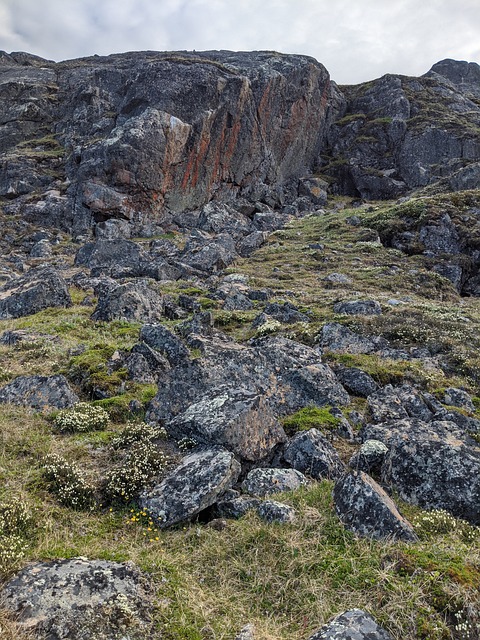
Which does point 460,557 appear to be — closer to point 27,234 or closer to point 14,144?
point 27,234

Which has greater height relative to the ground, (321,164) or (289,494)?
(321,164)

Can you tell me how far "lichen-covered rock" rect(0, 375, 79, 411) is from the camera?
859 cm

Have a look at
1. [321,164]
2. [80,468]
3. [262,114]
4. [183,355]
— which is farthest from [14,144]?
[80,468]

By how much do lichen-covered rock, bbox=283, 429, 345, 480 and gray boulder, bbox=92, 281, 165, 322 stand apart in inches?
411

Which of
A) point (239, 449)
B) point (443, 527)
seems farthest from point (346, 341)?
point (443, 527)

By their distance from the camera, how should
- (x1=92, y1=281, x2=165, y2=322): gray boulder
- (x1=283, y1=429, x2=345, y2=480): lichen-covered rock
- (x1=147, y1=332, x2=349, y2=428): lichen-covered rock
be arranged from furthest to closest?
(x1=92, y1=281, x2=165, y2=322): gray boulder
(x1=147, y1=332, x2=349, y2=428): lichen-covered rock
(x1=283, y1=429, x2=345, y2=480): lichen-covered rock

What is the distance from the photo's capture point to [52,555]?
4586 mm

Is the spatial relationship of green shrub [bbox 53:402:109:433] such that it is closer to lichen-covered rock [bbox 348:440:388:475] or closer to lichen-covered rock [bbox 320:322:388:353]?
lichen-covered rock [bbox 348:440:388:475]

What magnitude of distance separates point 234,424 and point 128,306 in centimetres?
1064

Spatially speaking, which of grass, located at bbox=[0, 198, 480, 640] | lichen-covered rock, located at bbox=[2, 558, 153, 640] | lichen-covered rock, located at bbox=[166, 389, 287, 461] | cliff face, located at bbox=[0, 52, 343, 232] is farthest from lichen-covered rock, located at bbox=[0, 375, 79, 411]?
cliff face, located at bbox=[0, 52, 343, 232]

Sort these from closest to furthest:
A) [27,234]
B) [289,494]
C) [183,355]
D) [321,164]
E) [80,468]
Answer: [289,494] → [80,468] → [183,355] → [27,234] → [321,164]

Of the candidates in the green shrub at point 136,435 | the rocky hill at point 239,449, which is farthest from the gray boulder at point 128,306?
the green shrub at point 136,435

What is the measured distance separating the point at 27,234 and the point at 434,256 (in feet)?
115

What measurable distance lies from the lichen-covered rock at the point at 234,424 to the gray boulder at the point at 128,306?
9307mm
